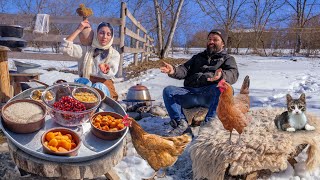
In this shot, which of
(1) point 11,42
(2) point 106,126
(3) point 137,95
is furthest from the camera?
(3) point 137,95

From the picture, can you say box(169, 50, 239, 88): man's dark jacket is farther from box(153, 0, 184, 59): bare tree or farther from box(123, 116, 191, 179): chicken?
box(153, 0, 184, 59): bare tree

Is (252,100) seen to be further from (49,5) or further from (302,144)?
(49,5)

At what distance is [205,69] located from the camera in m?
3.06

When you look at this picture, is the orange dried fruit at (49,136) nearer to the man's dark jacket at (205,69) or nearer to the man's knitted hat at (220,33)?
the man's dark jacket at (205,69)

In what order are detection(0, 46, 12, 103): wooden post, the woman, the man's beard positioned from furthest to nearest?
1. the man's beard
2. the woman
3. detection(0, 46, 12, 103): wooden post

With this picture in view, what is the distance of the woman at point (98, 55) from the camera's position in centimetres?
271

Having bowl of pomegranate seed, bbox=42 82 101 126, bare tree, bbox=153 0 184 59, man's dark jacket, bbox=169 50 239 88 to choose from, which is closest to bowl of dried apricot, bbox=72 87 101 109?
bowl of pomegranate seed, bbox=42 82 101 126

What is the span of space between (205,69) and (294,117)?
3.99ft

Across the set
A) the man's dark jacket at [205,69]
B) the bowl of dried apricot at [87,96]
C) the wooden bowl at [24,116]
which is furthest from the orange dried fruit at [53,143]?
the man's dark jacket at [205,69]

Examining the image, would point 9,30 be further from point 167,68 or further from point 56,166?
point 56,166

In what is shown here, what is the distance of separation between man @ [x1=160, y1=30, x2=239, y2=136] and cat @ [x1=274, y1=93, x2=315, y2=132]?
0.83 meters

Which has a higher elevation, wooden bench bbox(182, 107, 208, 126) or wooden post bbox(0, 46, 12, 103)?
wooden post bbox(0, 46, 12, 103)

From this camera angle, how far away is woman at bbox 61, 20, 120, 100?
2.71 meters

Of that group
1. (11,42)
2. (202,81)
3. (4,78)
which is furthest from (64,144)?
(11,42)
